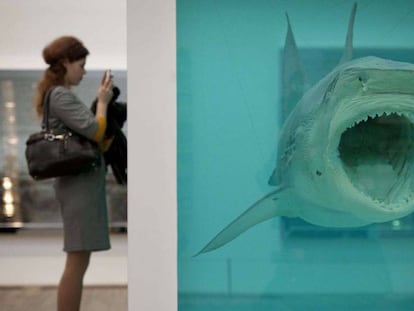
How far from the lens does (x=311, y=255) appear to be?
1244 millimetres

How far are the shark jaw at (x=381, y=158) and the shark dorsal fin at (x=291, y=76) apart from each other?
0.16m

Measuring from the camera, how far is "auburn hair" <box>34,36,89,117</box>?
1.49 m

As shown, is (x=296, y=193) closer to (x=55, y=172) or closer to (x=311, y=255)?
(x=311, y=255)

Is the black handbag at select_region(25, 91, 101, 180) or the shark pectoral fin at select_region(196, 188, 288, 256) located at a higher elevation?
the black handbag at select_region(25, 91, 101, 180)

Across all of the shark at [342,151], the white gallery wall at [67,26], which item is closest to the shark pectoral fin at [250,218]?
the shark at [342,151]

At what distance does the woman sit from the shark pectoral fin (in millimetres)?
446

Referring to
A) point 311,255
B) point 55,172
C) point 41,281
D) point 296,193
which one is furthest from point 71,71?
point 41,281

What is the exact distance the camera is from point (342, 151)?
1153 mm

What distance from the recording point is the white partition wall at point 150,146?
3.88 ft

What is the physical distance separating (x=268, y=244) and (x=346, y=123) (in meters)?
0.39

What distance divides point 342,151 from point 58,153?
0.86 m

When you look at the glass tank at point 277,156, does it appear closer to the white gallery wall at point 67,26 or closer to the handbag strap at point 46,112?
the handbag strap at point 46,112

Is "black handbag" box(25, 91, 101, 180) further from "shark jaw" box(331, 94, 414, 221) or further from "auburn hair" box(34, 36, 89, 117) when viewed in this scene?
"shark jaw" box(331, 94, 414, 221)

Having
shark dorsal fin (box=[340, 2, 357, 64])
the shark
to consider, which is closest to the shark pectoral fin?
the shark
